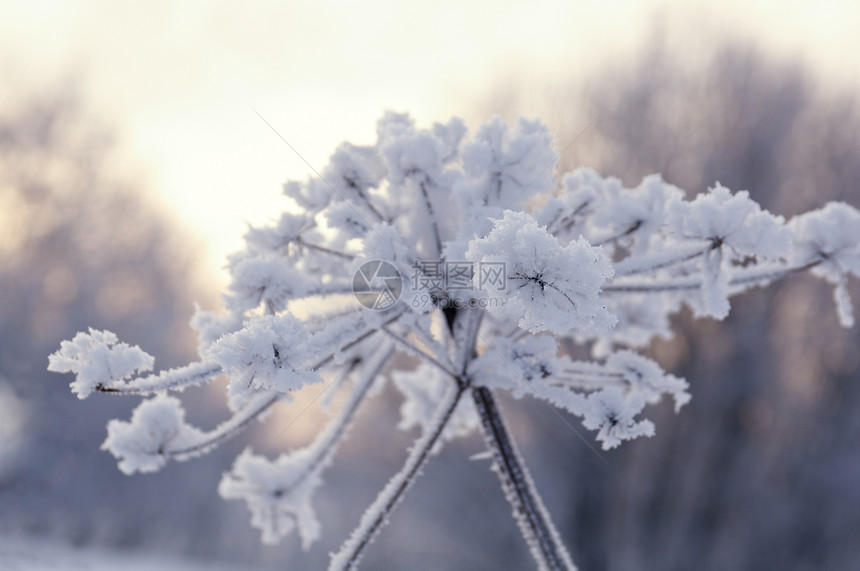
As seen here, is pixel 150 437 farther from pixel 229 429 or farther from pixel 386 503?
pixel 386 503

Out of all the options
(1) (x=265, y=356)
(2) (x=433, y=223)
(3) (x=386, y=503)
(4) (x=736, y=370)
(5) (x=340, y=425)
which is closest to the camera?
(1) (x=265, y=356)

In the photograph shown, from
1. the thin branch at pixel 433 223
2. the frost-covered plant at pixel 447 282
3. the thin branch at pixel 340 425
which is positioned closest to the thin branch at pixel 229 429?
the frost-covered plant at pixel 447 282

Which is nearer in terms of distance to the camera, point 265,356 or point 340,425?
point 265,356

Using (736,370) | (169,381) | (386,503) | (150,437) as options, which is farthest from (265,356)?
(736,370)

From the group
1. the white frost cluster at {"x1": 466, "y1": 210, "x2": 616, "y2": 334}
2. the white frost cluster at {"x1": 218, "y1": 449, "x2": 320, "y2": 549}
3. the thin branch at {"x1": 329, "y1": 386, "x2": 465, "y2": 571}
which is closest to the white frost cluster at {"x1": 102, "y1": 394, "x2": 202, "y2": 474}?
the white frost cluster at {"x1": 218, "y1": 449, "x2": 320, "y2": 549}

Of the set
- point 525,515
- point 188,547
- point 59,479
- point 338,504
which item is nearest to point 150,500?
point 188,547

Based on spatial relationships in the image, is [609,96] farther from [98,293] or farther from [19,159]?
[19,159]
